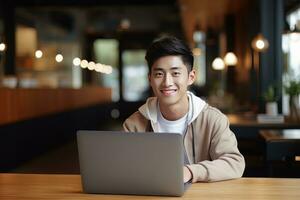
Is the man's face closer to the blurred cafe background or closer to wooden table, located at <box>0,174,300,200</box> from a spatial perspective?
wooden table, located at <box>0,174,300,200</box>

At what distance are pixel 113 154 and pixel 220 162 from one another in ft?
1.60

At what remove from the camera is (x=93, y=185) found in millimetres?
1733

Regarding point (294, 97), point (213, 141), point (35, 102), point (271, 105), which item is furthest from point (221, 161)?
point (35, 102)

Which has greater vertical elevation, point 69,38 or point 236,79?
point 69,38

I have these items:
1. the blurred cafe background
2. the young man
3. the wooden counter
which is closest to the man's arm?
the young man

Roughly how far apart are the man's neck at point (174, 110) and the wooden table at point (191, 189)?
1.10 feet

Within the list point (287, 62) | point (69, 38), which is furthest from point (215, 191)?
point (69, 38)

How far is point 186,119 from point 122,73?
15.8 meters

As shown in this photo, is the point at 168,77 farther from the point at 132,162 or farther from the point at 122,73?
the point at 122,73

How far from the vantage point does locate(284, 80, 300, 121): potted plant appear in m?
5.34

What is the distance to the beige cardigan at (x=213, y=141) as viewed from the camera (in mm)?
1966

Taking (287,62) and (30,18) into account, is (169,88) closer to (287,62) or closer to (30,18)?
(287,62)

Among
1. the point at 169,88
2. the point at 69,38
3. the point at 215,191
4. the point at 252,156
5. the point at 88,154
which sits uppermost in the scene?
the point at 69,38

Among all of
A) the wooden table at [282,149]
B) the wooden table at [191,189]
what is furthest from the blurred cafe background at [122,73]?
the wooden table at [191,189]
